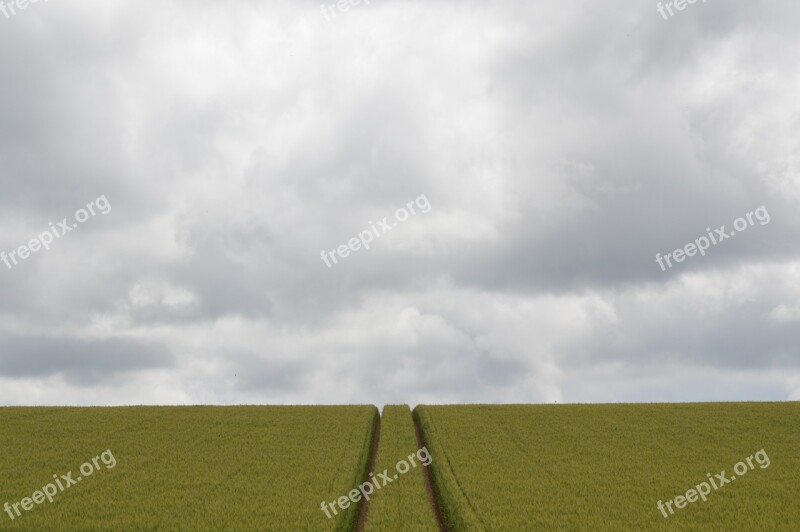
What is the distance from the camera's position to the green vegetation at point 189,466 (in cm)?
2253

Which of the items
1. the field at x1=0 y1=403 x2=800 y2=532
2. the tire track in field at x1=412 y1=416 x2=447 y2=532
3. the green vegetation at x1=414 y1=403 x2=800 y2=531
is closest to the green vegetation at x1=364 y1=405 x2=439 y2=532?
the field at x1=0 y1=403 x2=800 y2=532

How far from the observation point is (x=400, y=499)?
25203 millimetres

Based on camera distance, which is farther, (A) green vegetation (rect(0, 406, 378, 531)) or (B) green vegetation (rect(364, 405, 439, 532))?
(A) green vegetation (rect(0, 406, 378, 531))

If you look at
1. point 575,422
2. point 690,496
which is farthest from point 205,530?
point 575,422

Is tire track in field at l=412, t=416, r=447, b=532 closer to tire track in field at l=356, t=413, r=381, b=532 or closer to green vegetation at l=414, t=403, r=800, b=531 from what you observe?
green vegetation at l=414, t=403, r=800, b=531

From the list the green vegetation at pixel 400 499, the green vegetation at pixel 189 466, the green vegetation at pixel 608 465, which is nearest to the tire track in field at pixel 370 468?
the green vegetation at pixel 189 466

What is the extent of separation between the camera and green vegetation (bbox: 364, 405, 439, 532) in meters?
21.7

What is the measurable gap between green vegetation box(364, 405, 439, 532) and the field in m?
0.10

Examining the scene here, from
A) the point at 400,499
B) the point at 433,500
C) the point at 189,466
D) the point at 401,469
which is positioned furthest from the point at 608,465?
the point at 189,466

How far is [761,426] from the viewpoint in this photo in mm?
45062

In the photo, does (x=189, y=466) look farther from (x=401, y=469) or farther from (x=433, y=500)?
(x=433, y=500)

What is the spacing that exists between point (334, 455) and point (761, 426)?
29.4 meters

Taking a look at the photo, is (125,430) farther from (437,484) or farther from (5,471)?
(437,484)

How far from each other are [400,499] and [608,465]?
38.2ft
